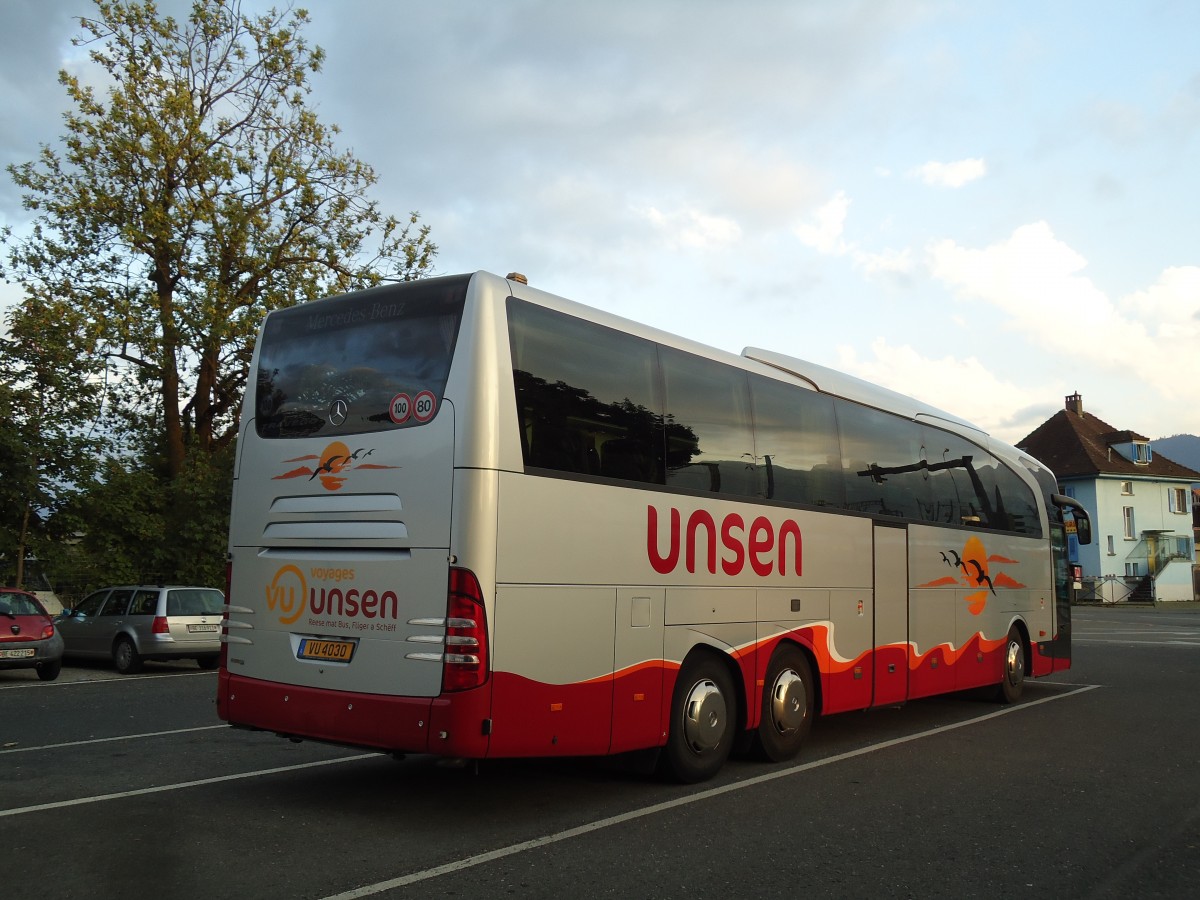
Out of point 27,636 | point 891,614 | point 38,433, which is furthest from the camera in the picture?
point 38,433

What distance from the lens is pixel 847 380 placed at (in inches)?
449

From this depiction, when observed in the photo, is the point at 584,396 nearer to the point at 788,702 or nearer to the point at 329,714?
the point at 329,714

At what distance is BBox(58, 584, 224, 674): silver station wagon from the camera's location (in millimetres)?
19719

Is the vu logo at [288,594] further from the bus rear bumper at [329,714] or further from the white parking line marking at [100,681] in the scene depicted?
the white parking line marking at [100,681]

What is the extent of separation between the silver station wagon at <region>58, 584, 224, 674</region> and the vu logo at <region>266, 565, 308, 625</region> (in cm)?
1249

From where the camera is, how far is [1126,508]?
70250 millimetres

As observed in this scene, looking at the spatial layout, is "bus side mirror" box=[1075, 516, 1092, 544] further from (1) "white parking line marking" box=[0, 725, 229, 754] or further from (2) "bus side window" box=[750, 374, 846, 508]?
(1) "white parking line marking" box=[0, 725, 229, 754]

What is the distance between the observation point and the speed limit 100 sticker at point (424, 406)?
697 centimetres

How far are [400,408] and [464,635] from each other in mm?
1550

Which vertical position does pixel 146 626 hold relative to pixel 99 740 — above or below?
above

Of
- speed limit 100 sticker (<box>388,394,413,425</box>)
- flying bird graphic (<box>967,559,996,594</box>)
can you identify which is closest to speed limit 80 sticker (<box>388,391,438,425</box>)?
speed limit 100 sticker (<box>388,394,413,425</box>)

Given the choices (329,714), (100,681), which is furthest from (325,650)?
(100,681)

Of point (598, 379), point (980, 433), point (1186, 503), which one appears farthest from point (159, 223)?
point (1186, 503)

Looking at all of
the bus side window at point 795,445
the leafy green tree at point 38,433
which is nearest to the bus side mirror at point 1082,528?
the bus side window at point 795,445
